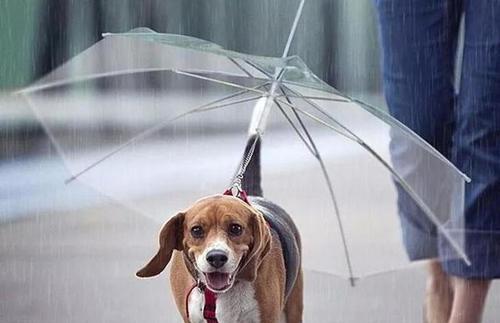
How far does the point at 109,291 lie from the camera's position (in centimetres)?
529

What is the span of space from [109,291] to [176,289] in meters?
2.06

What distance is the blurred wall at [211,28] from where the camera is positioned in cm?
1144

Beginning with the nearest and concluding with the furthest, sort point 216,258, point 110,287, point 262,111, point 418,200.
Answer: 1. point 216,258
2. point 262,111
3. point 418,200
4. point 110,287

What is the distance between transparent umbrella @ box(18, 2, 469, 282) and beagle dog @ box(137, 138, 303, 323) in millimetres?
262

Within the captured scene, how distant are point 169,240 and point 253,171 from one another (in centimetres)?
52

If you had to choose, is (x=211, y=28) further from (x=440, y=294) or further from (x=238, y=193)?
(x=238, y=193)

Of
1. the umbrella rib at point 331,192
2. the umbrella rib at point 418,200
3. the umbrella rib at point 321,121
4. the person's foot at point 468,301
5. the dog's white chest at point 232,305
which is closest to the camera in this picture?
the dog's white chest at point 232,305

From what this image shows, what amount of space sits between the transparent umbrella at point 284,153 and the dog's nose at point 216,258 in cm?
48

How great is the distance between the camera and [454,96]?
401 centimetres

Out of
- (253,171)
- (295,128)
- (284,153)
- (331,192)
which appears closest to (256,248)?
(253,171)

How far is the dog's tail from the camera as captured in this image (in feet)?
11.1

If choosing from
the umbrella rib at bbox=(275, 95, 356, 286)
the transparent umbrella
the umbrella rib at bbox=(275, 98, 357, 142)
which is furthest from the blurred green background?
the umbrella rib at bbox=(275, 98, 357, 142)

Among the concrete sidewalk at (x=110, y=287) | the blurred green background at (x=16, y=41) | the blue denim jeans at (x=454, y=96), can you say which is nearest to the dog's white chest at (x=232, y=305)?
the blue denim jeans at (x=454, y=96)

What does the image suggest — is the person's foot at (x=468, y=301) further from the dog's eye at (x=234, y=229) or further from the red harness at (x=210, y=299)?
the dog's eye at (x=234, y=229)
